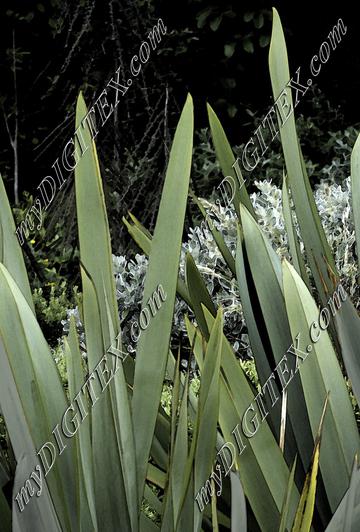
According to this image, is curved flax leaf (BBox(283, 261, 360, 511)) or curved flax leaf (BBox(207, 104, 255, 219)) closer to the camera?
curved flax leaf (BBox(283, 261, 360, 511))

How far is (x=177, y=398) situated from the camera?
90 centimetres

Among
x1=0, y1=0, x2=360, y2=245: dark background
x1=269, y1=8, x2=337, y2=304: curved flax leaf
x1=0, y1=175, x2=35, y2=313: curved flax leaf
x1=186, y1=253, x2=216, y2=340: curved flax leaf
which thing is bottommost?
x1=186, y1=253, x2=216, y2=340: curved flax leaf

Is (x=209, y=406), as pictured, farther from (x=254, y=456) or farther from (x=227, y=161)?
(x=227, y=161)

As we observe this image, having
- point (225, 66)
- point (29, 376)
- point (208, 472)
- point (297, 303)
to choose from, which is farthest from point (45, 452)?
point (225, 66)

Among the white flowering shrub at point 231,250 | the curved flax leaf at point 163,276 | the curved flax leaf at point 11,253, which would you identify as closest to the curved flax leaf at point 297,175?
the curved flax leaf at point 163,276

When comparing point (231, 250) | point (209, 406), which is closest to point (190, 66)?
point (231, 250)

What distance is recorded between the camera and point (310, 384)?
98 centimetres

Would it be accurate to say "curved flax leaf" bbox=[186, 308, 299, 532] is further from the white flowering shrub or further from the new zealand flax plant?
the white flowering shrub

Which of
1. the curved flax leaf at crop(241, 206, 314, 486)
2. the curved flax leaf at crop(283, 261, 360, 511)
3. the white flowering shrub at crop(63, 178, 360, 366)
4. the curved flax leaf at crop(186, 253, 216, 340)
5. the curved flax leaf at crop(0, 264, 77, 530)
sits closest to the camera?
the curved flax leaf at crop(0, 264, 77, 530)

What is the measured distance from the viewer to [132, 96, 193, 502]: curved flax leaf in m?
0.85

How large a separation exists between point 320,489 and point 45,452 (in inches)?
16.2

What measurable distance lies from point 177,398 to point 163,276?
0.14 metres

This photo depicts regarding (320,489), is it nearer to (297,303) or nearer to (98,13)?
(297,303)

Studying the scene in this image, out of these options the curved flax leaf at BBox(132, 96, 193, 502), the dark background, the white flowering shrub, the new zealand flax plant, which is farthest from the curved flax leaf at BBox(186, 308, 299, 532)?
the dark background
